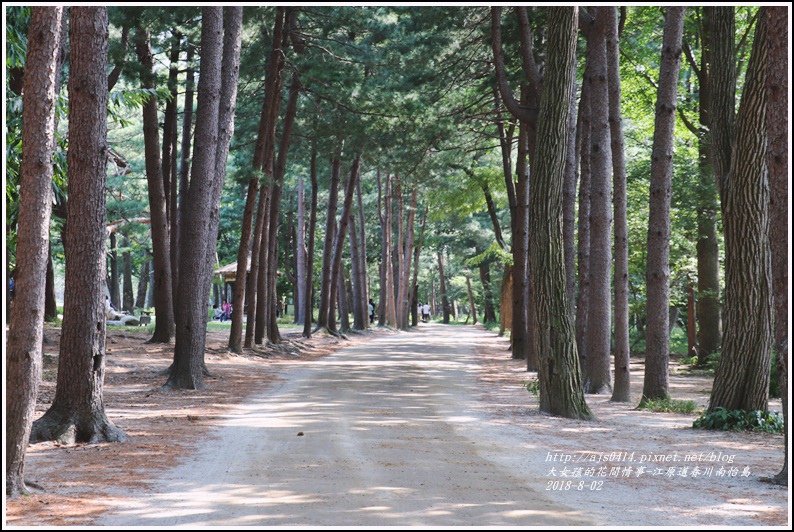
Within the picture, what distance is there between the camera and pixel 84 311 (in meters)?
8.97

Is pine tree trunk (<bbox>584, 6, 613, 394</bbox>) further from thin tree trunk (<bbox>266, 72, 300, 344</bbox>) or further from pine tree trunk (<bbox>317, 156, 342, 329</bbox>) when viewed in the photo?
pine tree trunk (<bbox>317, 156, 342, 329</bbox>)

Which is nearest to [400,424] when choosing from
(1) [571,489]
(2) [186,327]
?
(1) [571,489]

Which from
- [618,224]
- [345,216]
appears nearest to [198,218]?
[618,224]

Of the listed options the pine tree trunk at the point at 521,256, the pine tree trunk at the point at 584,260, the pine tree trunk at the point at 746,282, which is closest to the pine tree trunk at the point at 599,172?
the pine tree trunk at the point at 584,260

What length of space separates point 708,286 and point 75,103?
57.2 ft

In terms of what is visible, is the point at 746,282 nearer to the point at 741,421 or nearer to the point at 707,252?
the point at 741,421

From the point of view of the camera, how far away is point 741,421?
1059 cm

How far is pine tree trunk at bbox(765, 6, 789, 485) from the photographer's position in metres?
7.03

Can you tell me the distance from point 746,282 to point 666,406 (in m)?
2.98

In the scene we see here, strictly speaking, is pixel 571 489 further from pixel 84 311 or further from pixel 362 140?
pixel 362 140

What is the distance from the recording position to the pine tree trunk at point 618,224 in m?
14.0

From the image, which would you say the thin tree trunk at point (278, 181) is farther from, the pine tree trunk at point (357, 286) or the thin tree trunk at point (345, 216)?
the pine tree trunk at point (357, 286)

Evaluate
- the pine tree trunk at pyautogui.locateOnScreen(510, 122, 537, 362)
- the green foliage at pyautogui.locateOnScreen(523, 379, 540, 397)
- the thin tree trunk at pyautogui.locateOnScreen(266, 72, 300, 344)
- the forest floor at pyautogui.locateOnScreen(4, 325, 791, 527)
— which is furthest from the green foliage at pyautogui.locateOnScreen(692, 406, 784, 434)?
the thin tree trunk at pyautogui.locateOnScreen(266, 72, 300, 344)

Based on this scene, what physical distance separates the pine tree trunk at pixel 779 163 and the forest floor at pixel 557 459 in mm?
1045
